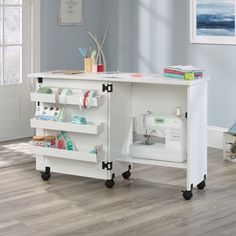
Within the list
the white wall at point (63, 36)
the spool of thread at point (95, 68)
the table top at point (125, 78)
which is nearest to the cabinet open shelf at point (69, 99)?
the table top at point (125, 78)

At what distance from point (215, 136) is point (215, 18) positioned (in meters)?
1.09

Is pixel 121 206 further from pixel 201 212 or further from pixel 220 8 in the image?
pixel 220 8

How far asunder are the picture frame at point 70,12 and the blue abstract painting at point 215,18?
1387 millimetres

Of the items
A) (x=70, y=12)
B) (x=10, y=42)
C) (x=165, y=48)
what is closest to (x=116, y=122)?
(x=165, y=48)

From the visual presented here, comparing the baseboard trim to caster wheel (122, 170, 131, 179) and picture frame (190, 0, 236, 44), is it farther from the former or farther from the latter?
caster wheel (122, 170, 131, 179)

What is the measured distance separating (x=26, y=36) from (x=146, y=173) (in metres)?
2.23

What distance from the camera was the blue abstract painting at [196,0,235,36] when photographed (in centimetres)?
573

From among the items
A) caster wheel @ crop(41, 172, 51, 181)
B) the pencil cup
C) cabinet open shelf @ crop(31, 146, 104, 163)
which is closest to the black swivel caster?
caster wheel @ crop(41, 172, 51, 181)

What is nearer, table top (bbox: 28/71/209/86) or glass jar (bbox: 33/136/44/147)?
table top (bbox: 28/71/209/86)

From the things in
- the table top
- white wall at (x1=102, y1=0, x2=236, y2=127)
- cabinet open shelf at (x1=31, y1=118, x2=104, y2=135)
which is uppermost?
white wall at (x1=102, y1=0, x2=236, y2=127)

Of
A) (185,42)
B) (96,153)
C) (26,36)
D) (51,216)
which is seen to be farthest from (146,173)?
(26,36)

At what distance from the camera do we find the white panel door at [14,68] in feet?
20.5

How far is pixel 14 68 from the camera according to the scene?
635 cm

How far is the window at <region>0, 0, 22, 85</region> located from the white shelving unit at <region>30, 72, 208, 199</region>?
164 centimetres
